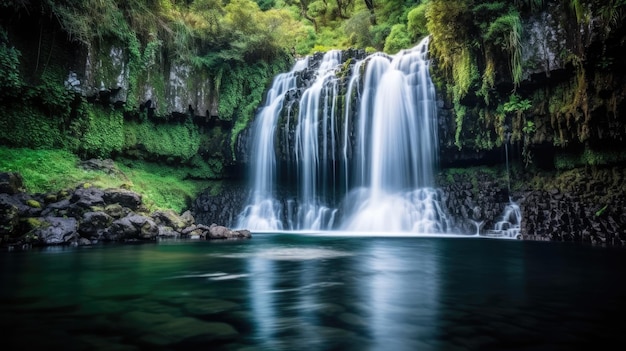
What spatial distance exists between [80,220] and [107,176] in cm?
477

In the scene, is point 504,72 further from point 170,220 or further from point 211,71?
point 211,71

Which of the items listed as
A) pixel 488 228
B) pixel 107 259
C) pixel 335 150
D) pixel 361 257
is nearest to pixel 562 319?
→ pixel 361 257

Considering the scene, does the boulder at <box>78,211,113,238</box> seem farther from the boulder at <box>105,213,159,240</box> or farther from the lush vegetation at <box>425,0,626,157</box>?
the lush vegetation at <box>425,0,626,157</box>

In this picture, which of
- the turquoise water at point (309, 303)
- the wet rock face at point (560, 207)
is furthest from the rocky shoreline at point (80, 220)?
the wet rock face at point (560, 207)

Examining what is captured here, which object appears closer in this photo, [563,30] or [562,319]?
[562,319]

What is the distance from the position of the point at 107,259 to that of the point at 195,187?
11893 millimetres

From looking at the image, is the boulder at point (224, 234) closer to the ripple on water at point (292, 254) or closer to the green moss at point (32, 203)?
the ripple on water at point (292, 254)

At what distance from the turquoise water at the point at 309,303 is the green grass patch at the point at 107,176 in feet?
20.4

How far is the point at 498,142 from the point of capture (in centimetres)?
1379

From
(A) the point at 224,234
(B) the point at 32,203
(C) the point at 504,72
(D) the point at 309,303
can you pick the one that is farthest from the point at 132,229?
(C) the point at 504,72

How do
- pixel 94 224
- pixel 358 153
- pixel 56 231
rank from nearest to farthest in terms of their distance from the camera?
pixel 56 231
pixel 94 224
pixel 358 153

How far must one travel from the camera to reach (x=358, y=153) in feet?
51.2

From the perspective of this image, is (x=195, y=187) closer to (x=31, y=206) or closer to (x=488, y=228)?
(x=31, y=206)

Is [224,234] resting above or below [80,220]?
below
